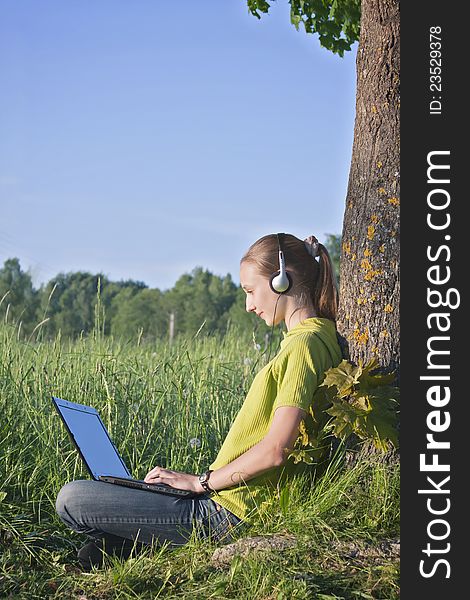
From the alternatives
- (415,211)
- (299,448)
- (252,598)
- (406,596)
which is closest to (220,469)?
(299,448)

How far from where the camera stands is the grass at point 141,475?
3004 mm

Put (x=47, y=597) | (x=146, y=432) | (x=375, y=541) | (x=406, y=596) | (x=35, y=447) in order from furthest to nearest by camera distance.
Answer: (x=146, y=432) → (x=35, y=447) → (x=47, y=597) → (x=375, y=541) → (x=406, y=596)

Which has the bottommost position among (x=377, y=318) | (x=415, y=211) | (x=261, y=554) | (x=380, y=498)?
(x=261, y=554)

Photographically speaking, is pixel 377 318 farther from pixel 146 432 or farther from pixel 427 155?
pixel 146 432

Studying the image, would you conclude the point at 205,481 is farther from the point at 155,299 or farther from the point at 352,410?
the point at 155,299

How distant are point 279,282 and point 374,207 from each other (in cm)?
54

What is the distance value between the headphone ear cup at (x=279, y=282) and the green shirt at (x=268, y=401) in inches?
6.3

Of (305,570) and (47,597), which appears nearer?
(305,570)

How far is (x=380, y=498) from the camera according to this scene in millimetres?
3283

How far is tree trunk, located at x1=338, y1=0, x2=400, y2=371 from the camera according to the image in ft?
11.5

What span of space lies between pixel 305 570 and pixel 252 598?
7.9 inches

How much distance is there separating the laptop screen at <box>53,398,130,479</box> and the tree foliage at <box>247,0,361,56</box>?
255 cm

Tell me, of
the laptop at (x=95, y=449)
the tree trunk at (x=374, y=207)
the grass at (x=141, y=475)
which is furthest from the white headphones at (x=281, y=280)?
the laptop at (x=95, y=449)

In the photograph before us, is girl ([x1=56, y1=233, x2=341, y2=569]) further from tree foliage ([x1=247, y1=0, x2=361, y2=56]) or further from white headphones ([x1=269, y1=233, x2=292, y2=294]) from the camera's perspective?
tree foliage ([x1=247, y1=0, x2=361, y2=56])
